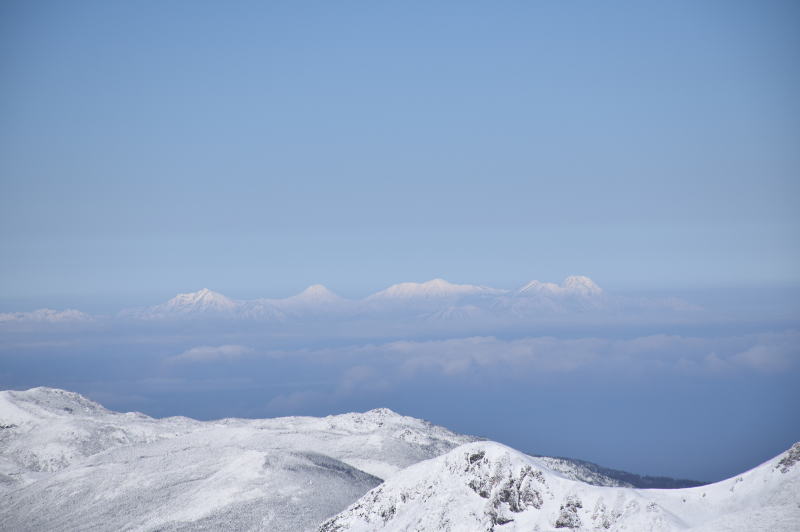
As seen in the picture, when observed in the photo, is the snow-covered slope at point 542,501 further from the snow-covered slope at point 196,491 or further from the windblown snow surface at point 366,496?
the snow-covered slope at point 196,491

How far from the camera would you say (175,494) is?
6270 inches

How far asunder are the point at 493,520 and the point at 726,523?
25.8 meters

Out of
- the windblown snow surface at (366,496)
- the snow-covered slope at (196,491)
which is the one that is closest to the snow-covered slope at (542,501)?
the windblown snow surface at (366,496)

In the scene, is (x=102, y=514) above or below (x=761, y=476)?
below

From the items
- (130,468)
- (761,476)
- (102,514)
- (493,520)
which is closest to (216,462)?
(130,468)

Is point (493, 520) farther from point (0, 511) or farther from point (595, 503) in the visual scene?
point (0, 511)

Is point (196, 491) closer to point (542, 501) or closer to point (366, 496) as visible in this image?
point (366, 496)

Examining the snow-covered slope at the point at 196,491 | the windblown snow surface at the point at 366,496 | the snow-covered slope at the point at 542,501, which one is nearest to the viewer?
the snow-covered slope at the point at 542,501

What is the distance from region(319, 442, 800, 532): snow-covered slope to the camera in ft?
273

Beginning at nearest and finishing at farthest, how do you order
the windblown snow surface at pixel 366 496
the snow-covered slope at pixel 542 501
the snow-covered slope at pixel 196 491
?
the snow-covered slope at pixel 542 501, the windblown snow surface at pixel 366 496, the snow-covered slope at pixel 196 491

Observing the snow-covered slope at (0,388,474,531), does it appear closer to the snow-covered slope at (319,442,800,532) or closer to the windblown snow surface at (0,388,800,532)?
the windblown snow surface at (0,388,800,532)

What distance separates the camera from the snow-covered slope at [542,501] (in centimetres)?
8331

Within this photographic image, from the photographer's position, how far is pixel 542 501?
91875 mm

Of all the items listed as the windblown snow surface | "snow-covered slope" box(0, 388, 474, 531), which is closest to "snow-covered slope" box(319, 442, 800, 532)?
the windblown snow surface
